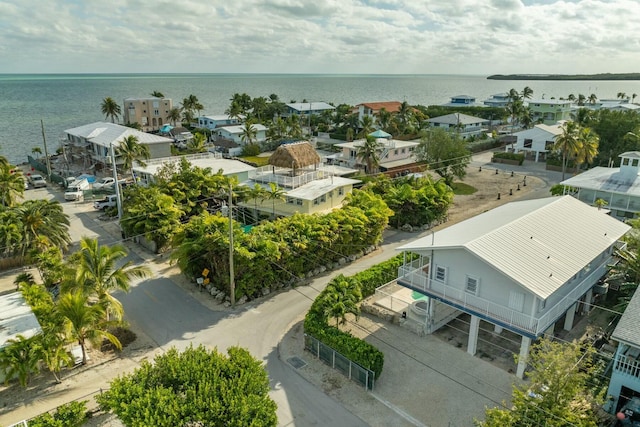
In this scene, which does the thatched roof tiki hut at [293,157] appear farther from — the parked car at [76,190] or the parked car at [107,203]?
the parked car at [76,190]

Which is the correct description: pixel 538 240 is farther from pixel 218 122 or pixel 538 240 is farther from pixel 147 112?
pixel 147 112

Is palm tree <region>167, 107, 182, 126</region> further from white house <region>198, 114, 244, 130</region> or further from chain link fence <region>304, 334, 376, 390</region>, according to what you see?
chain link fence <region>304, 334, 376, 390</region>

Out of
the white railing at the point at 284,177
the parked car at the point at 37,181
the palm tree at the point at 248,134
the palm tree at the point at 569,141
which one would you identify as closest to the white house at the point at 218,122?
the palm tree at the point at 248,134

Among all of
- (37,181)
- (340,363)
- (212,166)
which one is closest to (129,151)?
(212,166)

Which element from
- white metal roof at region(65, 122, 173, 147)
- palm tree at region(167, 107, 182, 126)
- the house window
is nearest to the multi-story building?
palm tree at region(167, 107, 182, 126)

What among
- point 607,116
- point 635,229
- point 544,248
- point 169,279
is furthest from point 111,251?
point 607,116
